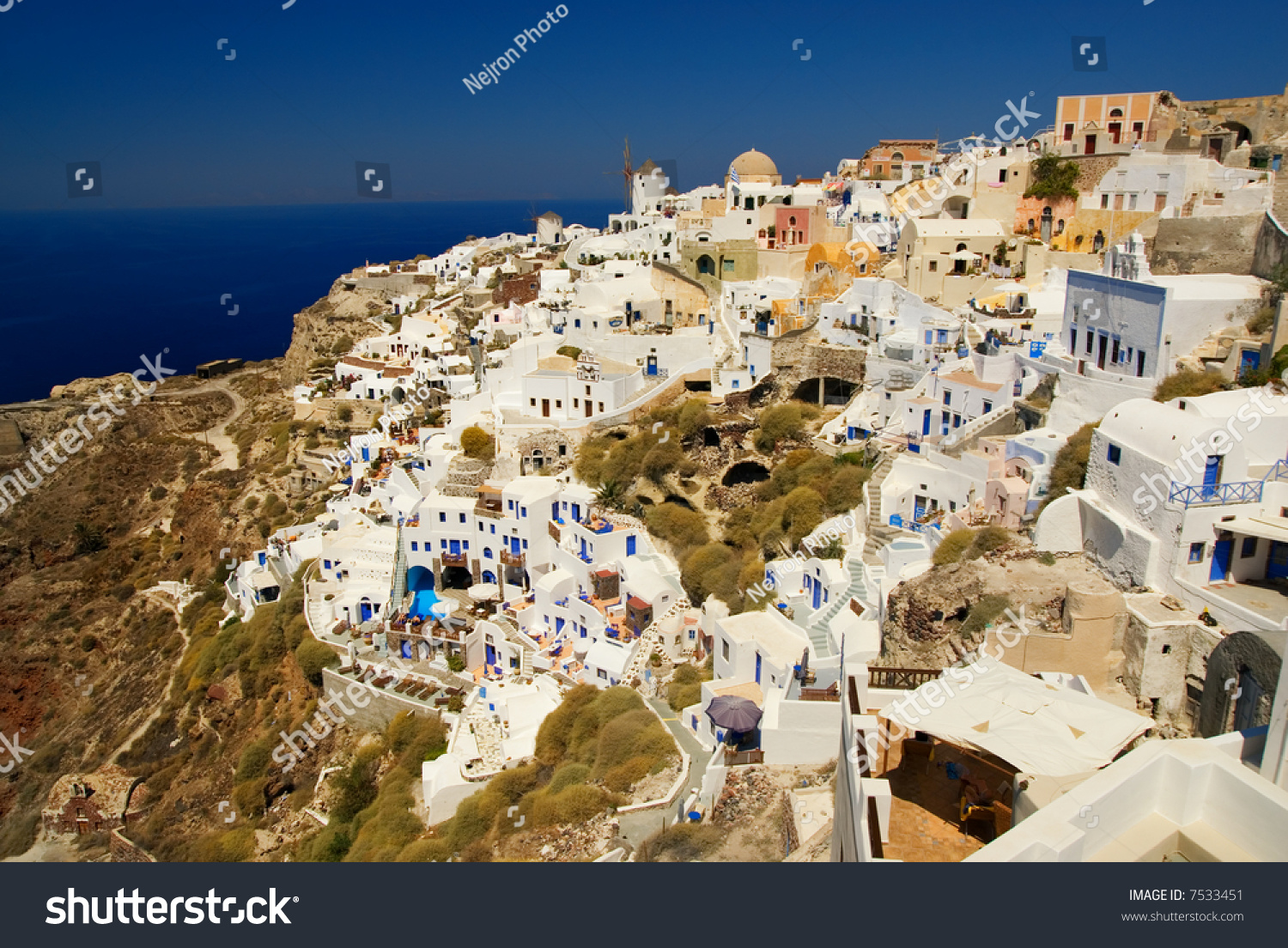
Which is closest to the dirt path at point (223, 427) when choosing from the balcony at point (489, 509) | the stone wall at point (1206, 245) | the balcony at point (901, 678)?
the balcony at point (489, 509)

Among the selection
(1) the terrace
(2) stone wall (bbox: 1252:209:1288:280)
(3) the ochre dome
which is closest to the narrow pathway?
(1) the terrace

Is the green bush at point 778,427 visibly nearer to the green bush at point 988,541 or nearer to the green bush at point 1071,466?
the green bush at point 1071,466

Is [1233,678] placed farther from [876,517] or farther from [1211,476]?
[876,517]

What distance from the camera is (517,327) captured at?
110 feet

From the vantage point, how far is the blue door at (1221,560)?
418 inches

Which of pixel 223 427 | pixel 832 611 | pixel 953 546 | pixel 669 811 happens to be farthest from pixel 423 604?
pixel 223 427

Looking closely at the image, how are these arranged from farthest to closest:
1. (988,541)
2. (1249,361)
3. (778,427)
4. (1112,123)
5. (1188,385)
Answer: (1112,123)
(778,427)
(1249,361)
(1188,385)
(988,541)

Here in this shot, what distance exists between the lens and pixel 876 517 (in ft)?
55.2

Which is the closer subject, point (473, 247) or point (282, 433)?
point (282, 433)

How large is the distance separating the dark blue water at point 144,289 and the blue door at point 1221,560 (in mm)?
62006

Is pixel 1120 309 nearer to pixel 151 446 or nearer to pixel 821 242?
pixel 821 242

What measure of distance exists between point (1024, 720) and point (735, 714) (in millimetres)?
6828

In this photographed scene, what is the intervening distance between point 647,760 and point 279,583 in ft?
53.2
